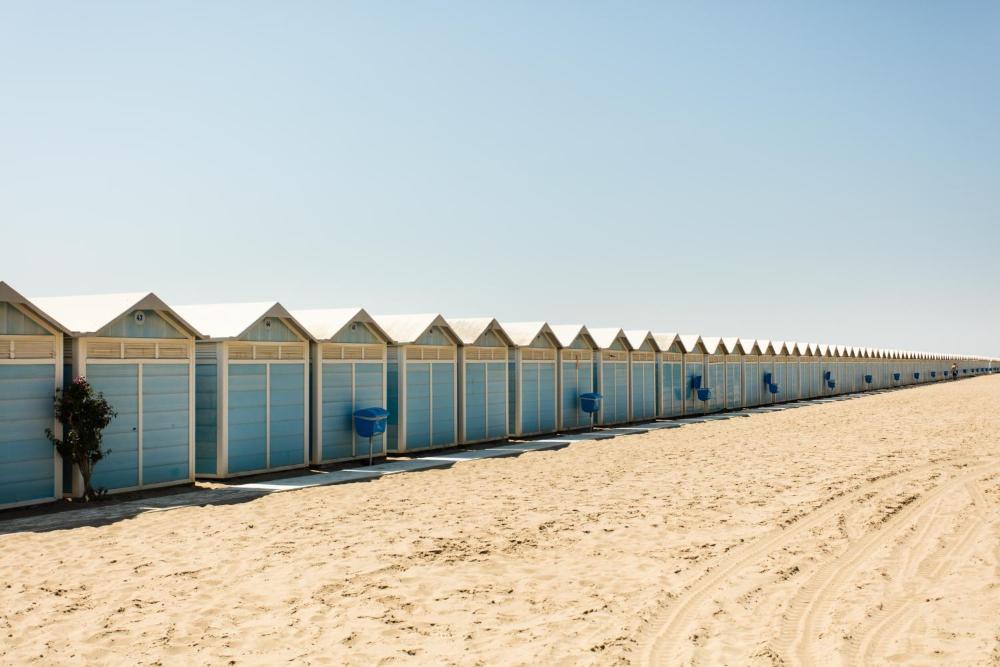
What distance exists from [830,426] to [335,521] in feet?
A: 60.9

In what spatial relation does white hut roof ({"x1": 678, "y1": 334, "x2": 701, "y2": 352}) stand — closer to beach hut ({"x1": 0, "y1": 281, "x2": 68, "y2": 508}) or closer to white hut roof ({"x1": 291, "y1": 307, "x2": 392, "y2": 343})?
white hut roof ({"x1": 291, "y1": 307, "x2": 392, "y2": 343})

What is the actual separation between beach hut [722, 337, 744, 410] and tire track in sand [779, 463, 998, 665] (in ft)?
74.8

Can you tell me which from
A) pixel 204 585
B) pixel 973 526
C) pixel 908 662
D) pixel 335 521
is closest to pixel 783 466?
pixel 973 526

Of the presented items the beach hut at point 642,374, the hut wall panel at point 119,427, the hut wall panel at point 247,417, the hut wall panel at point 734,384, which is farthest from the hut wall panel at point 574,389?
the hut wall panel at point 119,427

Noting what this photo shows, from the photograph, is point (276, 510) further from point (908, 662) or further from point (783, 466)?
point (783, 466)

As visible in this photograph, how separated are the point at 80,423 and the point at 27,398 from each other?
0.78 meters

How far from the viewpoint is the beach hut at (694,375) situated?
31.1 metres

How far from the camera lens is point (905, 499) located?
39.1 ft

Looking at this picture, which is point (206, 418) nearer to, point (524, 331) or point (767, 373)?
point (524, 331)

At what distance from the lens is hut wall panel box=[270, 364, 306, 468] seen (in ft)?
50.3

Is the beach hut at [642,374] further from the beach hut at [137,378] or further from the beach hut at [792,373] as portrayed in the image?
the beach hut at [137,378]

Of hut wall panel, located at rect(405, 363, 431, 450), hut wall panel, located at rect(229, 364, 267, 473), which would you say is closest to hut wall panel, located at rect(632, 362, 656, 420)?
hut wall panel, located at rect(405, 363, 431, 450)

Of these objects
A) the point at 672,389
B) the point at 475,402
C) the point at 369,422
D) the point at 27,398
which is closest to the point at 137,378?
the point at 27,398

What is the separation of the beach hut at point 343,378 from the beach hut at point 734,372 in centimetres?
2004
